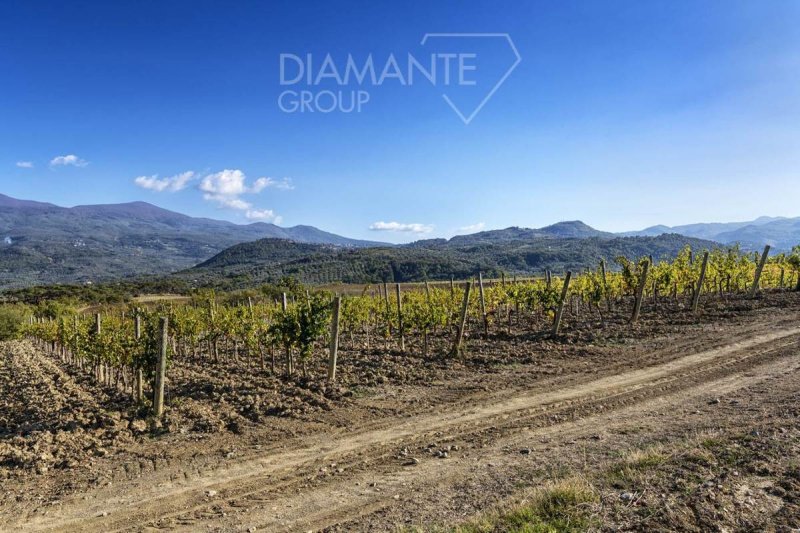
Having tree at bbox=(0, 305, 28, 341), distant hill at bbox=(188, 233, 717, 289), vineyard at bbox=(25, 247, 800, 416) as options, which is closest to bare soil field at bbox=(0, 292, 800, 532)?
vineyard at bbox=(25, 247, 800, 416)

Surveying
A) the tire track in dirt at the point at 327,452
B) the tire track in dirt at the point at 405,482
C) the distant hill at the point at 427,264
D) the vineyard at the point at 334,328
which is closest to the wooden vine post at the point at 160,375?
the vineyard at the point at 334,328

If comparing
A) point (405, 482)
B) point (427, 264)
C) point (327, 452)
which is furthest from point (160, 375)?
point (427, 264)

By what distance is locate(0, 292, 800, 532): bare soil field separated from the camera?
468cm

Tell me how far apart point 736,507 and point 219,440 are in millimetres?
7335

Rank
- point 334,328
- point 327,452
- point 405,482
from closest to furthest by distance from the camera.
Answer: point 405,482, point 327,452, point 334,328

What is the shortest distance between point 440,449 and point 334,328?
596 cm

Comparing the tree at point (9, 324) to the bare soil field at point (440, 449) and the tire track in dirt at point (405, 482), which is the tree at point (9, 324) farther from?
the tire track in dirt at point (405, 482)

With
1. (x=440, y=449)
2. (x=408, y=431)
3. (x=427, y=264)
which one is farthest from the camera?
(x=427, y=264)

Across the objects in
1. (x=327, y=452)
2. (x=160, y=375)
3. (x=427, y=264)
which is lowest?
(x=427, y=264)

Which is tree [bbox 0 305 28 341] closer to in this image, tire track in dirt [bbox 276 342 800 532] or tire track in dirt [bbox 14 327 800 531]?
tire track in dirt [bbox 14 327 800 531]

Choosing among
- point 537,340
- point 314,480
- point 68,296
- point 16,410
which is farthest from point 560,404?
point 68,296

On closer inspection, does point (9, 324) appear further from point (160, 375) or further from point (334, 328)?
point (334, 328)

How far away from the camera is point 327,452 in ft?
23.6

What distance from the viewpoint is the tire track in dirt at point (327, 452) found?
5516mm
